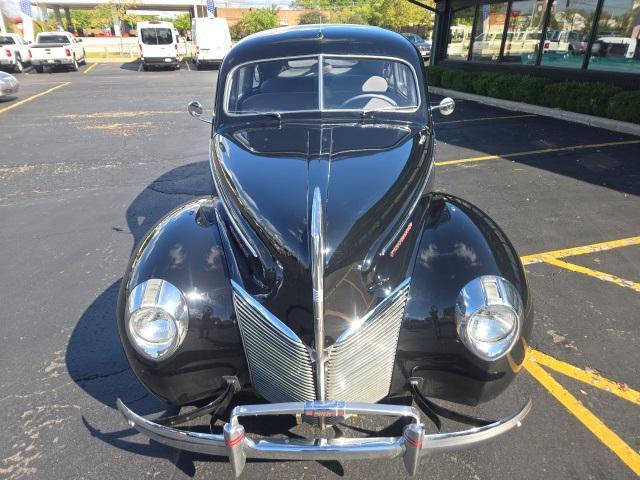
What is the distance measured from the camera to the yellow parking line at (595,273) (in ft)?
12.0

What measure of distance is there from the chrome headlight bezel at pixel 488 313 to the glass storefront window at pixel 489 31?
45.8 ft

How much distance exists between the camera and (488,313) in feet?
6.37

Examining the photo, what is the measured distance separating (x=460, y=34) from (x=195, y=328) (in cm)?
1651

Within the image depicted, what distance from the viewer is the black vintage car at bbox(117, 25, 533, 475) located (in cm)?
181

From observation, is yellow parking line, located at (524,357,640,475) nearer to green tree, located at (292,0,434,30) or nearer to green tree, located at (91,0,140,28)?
green tree, located at (292,0,434,30)

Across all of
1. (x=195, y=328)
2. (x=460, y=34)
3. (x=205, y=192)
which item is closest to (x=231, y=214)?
(x=195, y=328)

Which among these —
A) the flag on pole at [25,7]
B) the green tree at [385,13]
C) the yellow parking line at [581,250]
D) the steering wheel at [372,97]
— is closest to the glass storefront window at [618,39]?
the yellow parking line at [581,250]

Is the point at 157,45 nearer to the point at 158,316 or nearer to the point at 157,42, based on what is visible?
the point at 157,42

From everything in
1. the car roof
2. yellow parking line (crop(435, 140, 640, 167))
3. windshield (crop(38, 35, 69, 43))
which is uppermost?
the car roof

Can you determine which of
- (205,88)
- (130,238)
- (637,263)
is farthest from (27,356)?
(205,88)

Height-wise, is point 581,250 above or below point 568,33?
below

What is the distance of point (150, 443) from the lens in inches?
93.3

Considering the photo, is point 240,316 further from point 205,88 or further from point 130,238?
point 205,88

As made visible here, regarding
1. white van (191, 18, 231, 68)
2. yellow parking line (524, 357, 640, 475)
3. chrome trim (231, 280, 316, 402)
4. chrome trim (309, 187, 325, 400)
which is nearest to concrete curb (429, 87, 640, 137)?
yellow parking line (524, 357, 640, 475)
